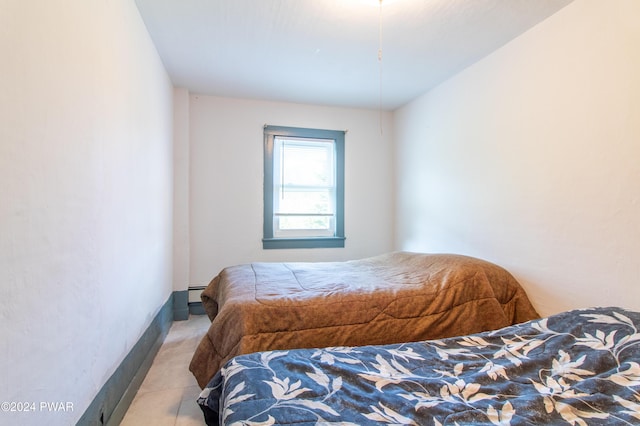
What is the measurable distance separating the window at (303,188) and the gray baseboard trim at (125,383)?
1470 millimetres

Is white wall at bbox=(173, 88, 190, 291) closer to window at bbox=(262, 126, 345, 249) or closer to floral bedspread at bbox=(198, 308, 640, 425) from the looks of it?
window at bbox=(262, 126, 345, 249)

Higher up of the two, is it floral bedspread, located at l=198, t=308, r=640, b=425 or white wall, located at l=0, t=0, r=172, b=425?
white wall, located at l=0, t=0, r=172, b=425

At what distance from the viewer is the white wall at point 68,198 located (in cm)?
83

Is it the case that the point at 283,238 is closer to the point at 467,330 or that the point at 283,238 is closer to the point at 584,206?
the point at 467,330

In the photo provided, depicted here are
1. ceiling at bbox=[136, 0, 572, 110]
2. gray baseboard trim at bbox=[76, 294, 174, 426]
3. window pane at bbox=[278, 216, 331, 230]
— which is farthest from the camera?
window pane at bbox=[278, 216, 331, 230]

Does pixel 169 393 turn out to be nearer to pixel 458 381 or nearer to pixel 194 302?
pixel 194 302

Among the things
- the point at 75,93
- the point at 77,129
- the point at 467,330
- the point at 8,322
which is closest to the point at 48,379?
the point at 8,322

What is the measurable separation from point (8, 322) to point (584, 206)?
2511 mm

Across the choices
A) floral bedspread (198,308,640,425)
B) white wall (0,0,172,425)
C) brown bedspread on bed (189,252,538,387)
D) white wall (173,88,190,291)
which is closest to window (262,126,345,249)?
white wall (173,88,190,291)

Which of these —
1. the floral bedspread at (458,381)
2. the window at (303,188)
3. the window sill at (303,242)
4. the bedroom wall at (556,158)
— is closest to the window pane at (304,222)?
the window at (303,188)

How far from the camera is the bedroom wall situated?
5.18ft

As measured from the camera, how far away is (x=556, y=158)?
1.91 meters

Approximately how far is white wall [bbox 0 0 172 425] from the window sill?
160 centimetres

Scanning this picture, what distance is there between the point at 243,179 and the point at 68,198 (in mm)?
2338
